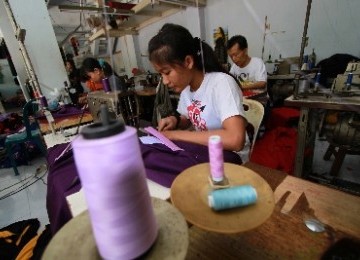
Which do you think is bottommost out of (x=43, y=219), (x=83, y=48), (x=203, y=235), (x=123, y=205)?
(x=43, y=219)

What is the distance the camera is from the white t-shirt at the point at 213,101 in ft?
3.74

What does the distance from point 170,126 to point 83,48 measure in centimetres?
745

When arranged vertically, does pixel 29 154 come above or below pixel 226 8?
below

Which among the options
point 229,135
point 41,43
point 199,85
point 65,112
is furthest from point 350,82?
point 41,43

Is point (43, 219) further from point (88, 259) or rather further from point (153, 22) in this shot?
point (153, 22)

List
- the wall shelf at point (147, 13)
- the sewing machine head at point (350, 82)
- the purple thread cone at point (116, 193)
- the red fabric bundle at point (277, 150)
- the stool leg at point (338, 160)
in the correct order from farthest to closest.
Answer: the wall shelf at point (147, 13) → the red fabric bundle at point (277, 150) → the stool leg at point (338, 160) → the sewing machine head at point (350, 82) → the purple thread cone at point (116, 193)

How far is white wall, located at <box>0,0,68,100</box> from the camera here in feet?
Answer: 9.41

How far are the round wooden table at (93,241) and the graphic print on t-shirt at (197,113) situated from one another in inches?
36.4

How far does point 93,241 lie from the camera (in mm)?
465

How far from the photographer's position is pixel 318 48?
3771 millimetres

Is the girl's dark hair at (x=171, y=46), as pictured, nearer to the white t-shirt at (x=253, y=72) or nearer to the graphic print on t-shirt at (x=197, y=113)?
the graphic print on t-shirt at (x=197, y=113)

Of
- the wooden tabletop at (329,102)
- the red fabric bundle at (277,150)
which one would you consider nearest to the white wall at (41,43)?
the red fabric bundle at (277,150)

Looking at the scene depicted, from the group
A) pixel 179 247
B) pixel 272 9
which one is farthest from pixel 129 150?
pixel 272 9

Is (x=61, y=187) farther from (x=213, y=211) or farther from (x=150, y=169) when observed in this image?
(x=213, y=211)
